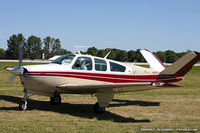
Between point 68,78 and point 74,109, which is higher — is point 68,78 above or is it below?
above

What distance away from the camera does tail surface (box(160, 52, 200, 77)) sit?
8711 mm

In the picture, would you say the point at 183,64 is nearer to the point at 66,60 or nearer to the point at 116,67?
the point at 116,67

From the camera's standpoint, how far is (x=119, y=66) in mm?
10383

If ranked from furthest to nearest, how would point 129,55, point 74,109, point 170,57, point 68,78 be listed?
point 170,57
point 129,55
point 74,109
point 68,78

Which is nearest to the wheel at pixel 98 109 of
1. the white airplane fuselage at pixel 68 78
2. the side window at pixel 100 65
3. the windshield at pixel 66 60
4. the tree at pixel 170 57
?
the white airplane fuselage at pixel 68 78

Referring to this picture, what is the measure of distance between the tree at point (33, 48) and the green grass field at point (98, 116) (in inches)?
3987

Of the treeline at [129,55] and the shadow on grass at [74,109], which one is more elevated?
the treeline at [129,55]

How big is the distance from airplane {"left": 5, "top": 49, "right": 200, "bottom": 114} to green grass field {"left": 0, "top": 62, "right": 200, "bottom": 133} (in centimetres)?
74

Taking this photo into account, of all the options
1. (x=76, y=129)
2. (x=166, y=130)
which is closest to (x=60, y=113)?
(x=76, y=129)

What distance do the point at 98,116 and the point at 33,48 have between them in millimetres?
106740

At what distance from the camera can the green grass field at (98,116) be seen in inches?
282

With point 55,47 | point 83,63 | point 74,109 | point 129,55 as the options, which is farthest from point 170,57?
point 83,63

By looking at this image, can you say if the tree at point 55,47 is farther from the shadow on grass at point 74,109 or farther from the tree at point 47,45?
the shadow on grass at point 74,109

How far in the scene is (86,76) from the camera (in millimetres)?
9602
